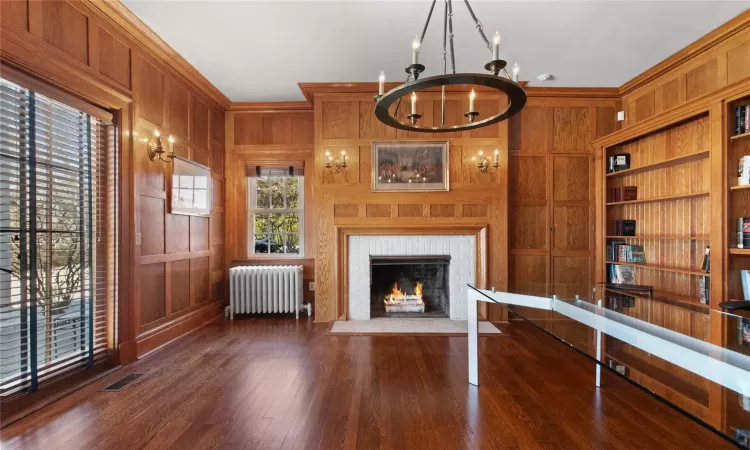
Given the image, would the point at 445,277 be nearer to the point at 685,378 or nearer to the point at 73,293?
the point at 685,378

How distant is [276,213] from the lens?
4793 mm

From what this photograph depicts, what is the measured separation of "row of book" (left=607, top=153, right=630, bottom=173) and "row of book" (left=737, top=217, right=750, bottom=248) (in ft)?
4.66

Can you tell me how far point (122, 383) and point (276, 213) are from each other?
2766 millimetres

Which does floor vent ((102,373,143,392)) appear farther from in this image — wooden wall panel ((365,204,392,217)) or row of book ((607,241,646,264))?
row of book ((607,241,646,264))

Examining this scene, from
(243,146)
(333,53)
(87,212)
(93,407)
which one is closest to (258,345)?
(93,407)

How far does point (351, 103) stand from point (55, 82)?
2755 millimetres

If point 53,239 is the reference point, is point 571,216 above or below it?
above

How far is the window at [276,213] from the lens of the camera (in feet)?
15.6

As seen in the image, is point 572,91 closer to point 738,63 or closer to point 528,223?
point 738,63

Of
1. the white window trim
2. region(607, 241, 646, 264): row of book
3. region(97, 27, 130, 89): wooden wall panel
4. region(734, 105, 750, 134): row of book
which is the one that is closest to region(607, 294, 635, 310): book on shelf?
region(734, 105, 750, 134): row of book

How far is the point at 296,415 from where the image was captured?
202 centimetres

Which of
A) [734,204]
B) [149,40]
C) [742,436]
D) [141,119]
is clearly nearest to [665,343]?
[742,436]

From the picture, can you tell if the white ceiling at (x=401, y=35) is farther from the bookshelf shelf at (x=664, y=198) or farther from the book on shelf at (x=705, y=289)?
the book on shelf at (x=705, y=289)

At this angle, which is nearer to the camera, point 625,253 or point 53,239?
point 53,239
